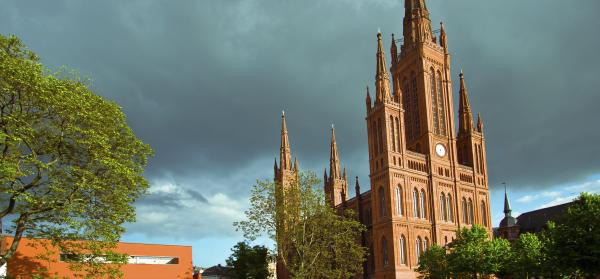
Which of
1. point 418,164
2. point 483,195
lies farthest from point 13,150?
point 483,195

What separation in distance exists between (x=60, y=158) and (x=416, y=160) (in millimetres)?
56355

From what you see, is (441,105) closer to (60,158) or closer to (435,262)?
(435,262)

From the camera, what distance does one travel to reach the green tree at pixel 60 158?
34.9 meters

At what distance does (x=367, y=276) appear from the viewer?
85500mm

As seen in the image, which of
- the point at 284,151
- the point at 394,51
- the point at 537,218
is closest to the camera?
the point at 394,51

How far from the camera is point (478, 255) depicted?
59656mm

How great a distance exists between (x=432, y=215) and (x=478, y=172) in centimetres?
1363

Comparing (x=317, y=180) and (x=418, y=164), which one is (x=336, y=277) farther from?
(x=418, y=164)

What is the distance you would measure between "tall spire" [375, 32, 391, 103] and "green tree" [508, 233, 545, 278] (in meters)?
32.6

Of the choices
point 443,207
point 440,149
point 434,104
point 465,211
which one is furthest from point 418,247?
point 434,104

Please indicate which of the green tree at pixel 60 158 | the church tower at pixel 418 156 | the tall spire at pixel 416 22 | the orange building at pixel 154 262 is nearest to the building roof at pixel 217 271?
the church tower at pixel 418 156

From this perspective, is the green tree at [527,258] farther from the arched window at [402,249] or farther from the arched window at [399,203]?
the arched window at [399,203]

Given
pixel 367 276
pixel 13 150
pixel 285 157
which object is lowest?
pixel 367 276

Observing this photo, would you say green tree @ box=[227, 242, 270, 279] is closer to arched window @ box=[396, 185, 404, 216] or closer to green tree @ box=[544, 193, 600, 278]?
arched window @ box=[396, 185, 404, 216]
